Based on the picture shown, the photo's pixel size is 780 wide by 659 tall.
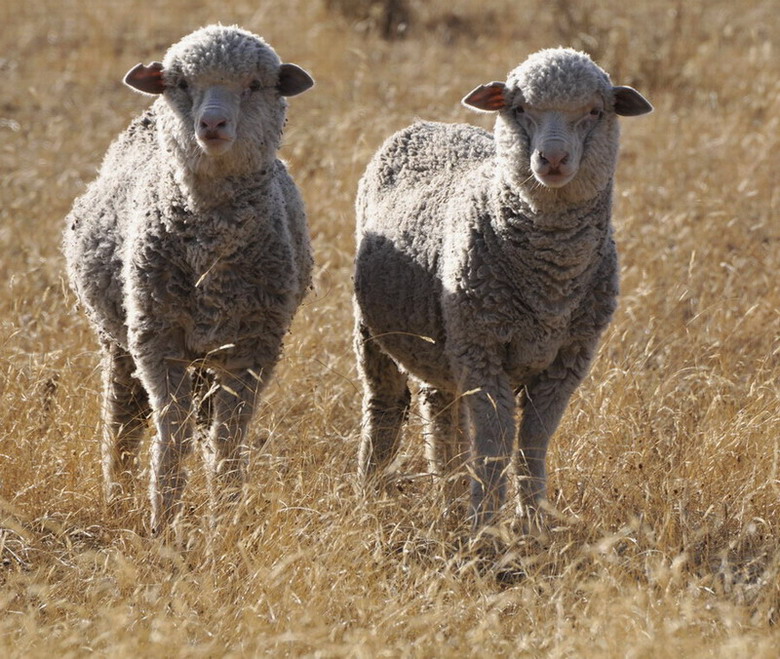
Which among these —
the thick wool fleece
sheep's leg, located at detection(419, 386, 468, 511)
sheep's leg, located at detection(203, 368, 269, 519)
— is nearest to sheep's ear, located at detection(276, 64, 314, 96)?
the thick wool fleece

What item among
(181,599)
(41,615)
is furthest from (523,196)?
(41,615)

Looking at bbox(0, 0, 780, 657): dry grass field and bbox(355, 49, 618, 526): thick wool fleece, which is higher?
bbox(355, 49, 618, 526): thick wool fleece

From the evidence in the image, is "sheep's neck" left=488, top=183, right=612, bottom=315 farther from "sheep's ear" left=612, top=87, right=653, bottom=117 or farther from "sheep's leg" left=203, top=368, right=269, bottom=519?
"sheep's leg" left=203, top=368, right=269, bottom=519

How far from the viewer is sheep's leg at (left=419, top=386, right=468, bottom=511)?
529 centimetres

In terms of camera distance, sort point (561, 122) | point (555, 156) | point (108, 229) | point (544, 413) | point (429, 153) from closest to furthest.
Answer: point (555, 156) < point (561, 122) < point (544, 413) < point (108, 229) < point (429, 153)

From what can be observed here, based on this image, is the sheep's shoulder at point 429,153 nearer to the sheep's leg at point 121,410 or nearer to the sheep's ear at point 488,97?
the sheep's ear at point 488,97

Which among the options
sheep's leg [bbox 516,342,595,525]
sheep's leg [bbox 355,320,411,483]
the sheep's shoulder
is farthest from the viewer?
sheep's leg [bbox 355,320,411,483]

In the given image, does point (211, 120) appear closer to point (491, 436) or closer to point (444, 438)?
point (491, 436)

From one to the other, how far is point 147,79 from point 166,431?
4.32 ft

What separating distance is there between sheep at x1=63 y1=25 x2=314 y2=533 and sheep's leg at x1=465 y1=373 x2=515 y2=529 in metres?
0.79

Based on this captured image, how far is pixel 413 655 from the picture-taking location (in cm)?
384

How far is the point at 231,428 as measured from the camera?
4.81m

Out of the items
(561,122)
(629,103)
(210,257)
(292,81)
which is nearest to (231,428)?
(210,257)

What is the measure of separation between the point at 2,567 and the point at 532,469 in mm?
1918
